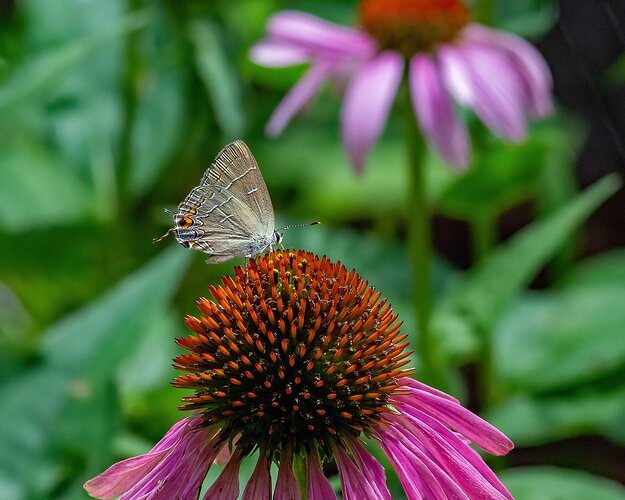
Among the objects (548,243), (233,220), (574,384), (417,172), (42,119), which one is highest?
(42,119)

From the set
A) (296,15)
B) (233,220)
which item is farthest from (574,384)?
(233,220)

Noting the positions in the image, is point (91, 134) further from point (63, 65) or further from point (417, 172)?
point (417, 172)

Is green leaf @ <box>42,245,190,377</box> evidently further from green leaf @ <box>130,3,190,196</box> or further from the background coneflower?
green leaf @ <box>130,3,190,196</box>

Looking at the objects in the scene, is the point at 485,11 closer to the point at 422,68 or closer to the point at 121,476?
the point at 422,68

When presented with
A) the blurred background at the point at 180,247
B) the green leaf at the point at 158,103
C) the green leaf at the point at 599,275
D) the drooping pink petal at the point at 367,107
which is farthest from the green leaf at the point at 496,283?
the green leaf at the point at 158,103

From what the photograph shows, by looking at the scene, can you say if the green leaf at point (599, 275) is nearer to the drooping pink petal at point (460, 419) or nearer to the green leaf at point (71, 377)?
the green leaf at point (71, 377)
